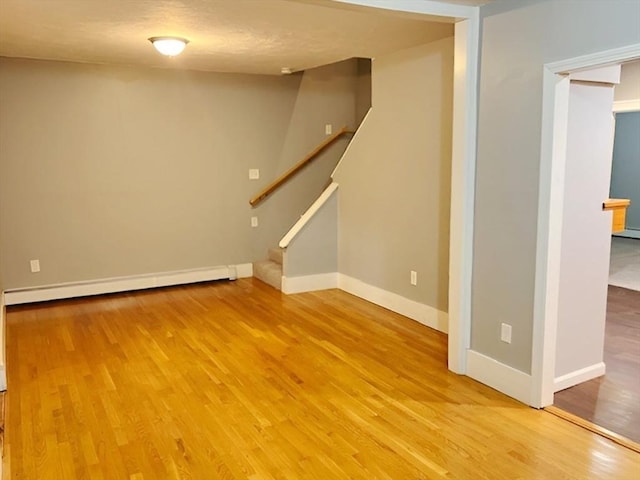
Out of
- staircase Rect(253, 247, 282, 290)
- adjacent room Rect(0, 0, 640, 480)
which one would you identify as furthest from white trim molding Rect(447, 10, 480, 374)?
staircase Rect(253, 247, 282, 290)

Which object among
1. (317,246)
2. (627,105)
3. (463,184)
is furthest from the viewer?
(627,105)

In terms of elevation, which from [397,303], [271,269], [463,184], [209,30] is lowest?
[397,303]

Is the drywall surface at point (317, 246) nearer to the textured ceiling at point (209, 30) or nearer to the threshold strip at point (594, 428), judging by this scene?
the textured ceiling at point (209, 30)

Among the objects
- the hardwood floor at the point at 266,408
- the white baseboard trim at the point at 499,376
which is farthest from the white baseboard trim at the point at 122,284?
the white baseboard trim at the point at 499,376

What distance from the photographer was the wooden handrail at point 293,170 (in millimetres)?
5812

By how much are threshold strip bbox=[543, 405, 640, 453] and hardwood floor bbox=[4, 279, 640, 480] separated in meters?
0.04

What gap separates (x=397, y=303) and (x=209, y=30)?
2631 mm

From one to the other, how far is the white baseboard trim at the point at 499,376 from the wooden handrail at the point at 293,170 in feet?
10.7

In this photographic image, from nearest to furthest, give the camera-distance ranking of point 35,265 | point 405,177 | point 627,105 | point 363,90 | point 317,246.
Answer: point 405,177 < point 35,265 < point 317,246 < point 627,105 < point 363,90

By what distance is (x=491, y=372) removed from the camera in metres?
3.06

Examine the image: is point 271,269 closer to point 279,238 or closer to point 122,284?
point 279,238

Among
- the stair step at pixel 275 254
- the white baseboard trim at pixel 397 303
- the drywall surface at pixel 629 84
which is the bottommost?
the white baseboard trim at pixel 397 303

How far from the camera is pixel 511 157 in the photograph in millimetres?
2811

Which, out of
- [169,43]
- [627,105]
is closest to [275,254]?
[169,43]
